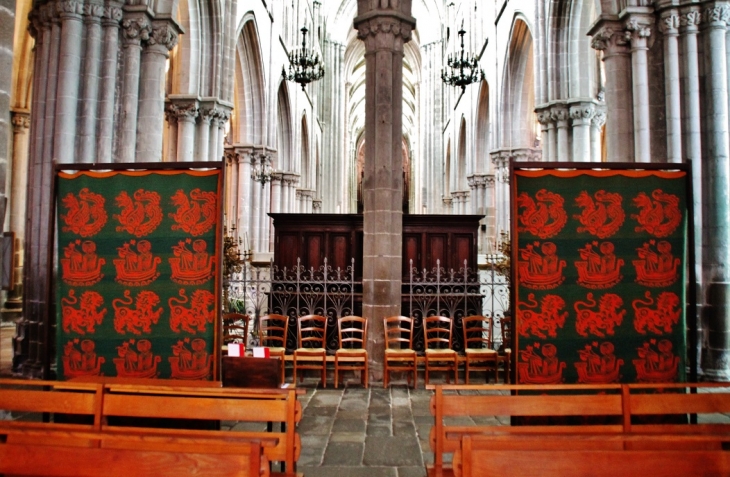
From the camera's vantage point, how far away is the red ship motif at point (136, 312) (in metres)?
4.00

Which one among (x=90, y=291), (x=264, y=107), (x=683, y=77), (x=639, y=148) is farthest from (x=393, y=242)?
(x=264, y=107)

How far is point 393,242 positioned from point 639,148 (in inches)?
143

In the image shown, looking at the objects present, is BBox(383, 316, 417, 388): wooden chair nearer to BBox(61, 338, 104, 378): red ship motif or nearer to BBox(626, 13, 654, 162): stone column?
BBox(61, 338, 104, 378): red ship motif

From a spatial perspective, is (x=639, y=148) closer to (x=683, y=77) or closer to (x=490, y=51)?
(x=683, y=77)

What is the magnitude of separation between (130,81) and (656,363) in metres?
7.14

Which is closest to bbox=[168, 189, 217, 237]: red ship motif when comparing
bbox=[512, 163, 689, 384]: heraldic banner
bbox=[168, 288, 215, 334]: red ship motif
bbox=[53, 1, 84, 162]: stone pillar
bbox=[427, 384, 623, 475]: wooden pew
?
bbox=[168, 288, 215, 334]: red ship motif

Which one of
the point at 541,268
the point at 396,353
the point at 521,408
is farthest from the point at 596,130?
the point at 521,408

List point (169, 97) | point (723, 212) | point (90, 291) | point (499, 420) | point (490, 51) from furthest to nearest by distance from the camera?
point (490, 51) → point (169, 97) → point (723, 212) → point (499, 420) → point (90, 291)

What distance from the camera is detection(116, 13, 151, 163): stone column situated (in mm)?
6973

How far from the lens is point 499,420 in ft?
16.1

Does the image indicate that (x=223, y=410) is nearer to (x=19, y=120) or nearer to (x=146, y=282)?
(x=146, y=282)

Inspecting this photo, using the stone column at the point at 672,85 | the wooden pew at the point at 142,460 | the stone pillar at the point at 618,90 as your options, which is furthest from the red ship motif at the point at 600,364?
the stone pillar at the point at 618,90

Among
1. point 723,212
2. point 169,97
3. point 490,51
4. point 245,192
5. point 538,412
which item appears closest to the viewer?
point 538,412

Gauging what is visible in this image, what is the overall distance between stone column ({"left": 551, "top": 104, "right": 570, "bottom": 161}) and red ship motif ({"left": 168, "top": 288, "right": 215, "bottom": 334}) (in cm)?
895
